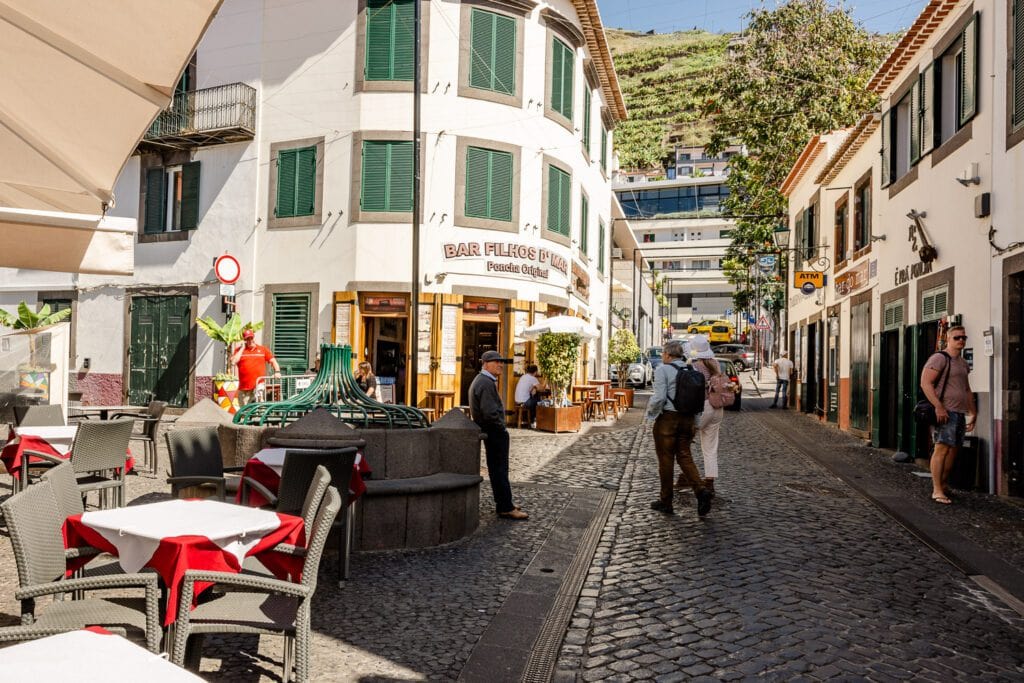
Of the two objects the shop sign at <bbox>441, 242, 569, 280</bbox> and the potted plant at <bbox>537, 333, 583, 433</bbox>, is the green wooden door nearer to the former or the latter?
the shop sign at <bbox>441, 242, 569, 280</bbox>

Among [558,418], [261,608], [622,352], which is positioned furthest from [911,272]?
[622,352]

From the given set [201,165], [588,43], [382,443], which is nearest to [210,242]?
[201,165]

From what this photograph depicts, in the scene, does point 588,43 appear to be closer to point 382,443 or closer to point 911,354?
point 911,354

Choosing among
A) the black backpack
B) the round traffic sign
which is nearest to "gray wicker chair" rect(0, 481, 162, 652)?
the black backpack

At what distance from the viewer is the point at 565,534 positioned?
7.67m

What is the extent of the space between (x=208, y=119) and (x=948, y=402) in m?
16.9

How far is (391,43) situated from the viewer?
734 inches

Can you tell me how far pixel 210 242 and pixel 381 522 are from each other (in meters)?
15.0

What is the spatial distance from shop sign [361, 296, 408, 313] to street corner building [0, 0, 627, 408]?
0.03 metres

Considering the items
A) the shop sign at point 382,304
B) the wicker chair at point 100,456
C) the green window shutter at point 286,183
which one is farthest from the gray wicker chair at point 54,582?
the green window shutter at point 286,183

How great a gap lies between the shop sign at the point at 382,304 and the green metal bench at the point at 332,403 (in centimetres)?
1063

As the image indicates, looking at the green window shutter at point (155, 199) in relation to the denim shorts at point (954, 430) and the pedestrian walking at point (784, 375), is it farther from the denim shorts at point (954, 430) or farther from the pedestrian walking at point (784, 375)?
the pedestrian walking at point (784, 375)

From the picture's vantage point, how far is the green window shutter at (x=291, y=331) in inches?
747

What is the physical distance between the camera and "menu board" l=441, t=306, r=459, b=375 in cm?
1844
